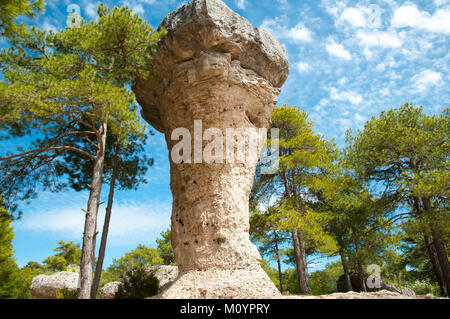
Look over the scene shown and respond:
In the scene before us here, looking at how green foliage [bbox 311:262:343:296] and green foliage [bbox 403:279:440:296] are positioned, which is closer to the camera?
green foliage [bbox 403:279:440:296]

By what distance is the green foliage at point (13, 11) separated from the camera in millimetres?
7875

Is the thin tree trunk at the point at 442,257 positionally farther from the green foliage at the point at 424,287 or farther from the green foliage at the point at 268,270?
the green foliage at the point at 268,270

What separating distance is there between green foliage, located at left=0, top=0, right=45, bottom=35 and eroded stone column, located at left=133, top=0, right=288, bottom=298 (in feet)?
12.5

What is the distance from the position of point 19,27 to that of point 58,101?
398 centimetres

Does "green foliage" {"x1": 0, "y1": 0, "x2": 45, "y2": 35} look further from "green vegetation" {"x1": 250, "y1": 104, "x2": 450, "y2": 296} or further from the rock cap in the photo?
"green vegetation" {"x1": 250, "y1": 104, "x2": 450, "y2": 296}

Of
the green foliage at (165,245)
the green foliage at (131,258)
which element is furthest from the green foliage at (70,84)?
the green foliage at (131,258)

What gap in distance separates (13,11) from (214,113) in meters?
6.49

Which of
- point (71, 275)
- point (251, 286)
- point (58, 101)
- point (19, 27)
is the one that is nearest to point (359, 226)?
point (251, 286)

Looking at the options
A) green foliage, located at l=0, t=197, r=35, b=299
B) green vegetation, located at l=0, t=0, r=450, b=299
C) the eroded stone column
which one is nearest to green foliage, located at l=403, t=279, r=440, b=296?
green vegetation, located at l=0, t=0, r=450, b=299

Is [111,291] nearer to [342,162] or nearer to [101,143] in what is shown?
[101,143]

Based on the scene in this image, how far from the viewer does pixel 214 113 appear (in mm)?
9422

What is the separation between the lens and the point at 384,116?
12.9 meters

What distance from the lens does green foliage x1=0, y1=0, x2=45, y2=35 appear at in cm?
788

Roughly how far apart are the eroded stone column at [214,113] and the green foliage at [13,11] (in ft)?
12.5
